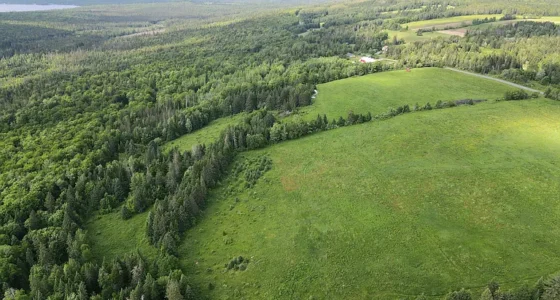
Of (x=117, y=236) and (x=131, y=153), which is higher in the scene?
(x=131, y=153)

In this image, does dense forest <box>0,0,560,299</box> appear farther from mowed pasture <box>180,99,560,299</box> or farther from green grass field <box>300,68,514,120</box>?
green grass field <box>300,68,514,120</box>

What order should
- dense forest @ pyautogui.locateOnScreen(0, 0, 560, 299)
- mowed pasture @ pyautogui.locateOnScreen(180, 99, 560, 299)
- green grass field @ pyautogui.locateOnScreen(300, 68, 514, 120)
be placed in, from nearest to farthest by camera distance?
→ 1. mowed pasture @ pyautogui.locateOnScreen(180, 99, 560, 299)
2. dense forest @ pyautogui.locateOnScreen(0, 0, 560, 299)
3. green grass field @ pyautogui.locateOnScreen(300, 68, 514, 120)

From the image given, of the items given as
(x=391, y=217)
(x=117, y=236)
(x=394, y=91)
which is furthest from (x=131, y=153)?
(x=394, y=91)

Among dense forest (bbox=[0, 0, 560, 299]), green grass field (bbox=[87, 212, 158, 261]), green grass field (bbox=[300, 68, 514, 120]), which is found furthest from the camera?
green grass field (bbox=[300, 68, 514, 120])

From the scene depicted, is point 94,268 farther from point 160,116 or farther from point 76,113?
point 76,113

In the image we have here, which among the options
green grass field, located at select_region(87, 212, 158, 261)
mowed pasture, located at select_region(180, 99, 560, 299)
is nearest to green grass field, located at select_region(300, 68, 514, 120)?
mowed pasture, located at select_region(180, 99, 560, 299)

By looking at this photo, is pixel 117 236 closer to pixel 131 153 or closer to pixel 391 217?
pixel 131 153

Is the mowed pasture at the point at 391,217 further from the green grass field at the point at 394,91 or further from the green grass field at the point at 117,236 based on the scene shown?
the green grass field at the point at 394,91
